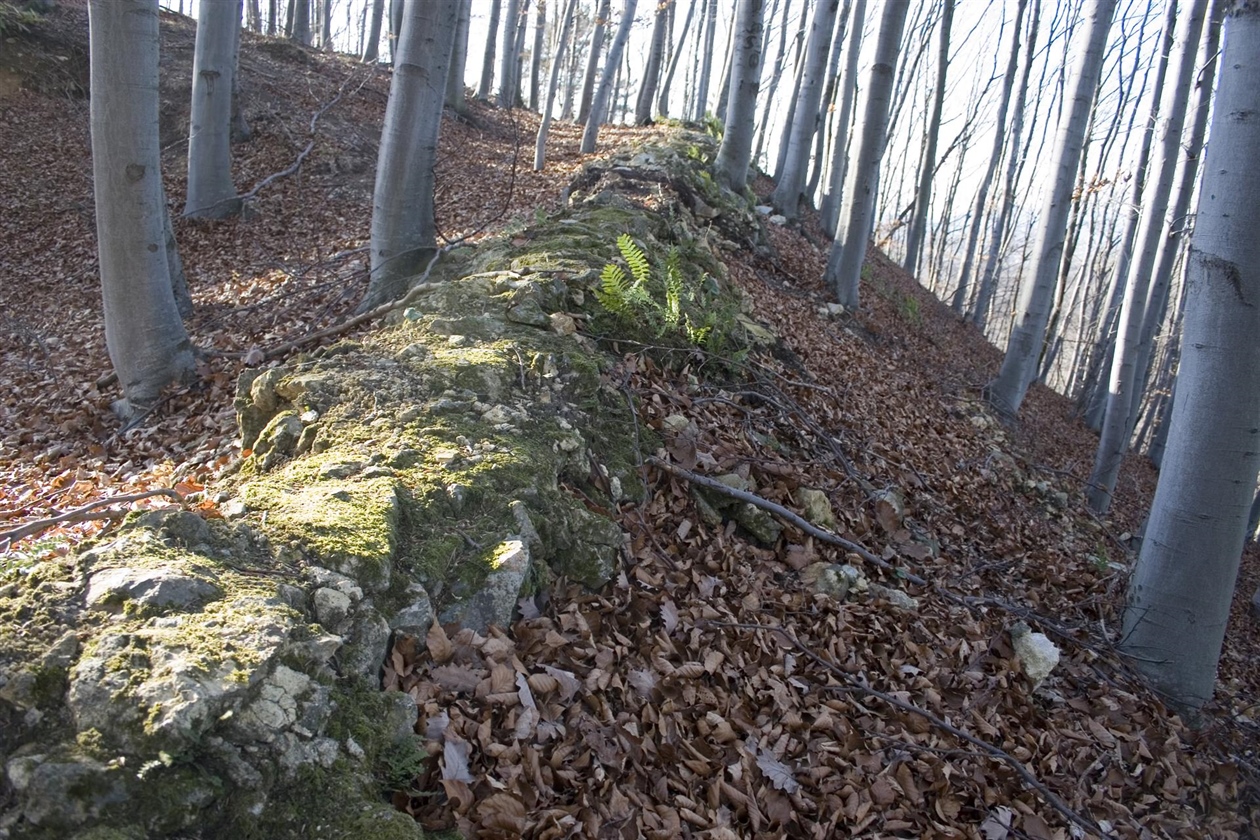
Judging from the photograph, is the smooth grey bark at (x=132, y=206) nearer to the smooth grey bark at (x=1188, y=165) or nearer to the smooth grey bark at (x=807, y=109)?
the smooth grey bark at (x=807, y=109)

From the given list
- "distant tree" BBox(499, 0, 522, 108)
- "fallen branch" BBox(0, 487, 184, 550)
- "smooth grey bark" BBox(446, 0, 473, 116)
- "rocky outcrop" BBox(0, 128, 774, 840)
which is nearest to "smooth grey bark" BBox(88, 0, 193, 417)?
"rocky outcrop" BBox(0, 128, 774, 840)

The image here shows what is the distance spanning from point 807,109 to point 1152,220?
5965mm

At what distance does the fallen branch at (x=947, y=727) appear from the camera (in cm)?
312

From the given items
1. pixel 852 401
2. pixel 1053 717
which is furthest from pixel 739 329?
pixel 1053 717

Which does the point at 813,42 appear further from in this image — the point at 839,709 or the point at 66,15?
the point at 66,15

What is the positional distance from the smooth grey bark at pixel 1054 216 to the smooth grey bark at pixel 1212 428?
5.93m

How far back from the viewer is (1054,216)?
32.5 ft

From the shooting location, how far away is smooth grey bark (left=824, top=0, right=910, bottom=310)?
9.02 meters

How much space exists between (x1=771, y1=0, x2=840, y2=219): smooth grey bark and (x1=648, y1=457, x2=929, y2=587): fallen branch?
10.6 metres

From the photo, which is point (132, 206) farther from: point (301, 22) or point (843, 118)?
point (301, 22)

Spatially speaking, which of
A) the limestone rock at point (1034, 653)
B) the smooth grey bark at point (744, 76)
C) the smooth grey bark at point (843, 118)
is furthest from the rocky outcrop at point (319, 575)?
the smooth grey bark at point (843, 118)

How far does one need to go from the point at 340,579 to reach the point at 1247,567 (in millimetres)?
15467

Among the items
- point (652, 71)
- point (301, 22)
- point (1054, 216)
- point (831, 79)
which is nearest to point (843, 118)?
point (831, 79)

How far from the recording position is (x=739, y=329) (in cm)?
631
